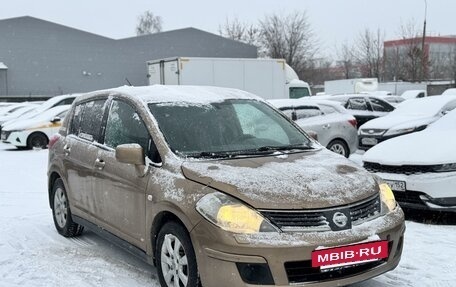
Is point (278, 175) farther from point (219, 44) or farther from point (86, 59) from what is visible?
point (219, 44)

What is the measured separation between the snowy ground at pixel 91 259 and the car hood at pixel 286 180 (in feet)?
3.14

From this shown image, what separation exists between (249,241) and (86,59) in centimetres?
4647

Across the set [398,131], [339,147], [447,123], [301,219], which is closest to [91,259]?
[301,219]

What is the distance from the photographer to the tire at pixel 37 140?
1653 centimetres

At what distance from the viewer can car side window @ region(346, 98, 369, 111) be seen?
16766mm

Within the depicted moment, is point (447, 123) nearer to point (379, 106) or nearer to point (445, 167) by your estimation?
point (445, 167)

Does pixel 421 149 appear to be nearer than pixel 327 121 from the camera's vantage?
Yes

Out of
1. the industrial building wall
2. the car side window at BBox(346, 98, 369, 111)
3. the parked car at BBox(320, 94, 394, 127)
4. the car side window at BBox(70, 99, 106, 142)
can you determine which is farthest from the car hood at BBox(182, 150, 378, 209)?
the industrial building wall

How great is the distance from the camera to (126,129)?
4859 millimetres

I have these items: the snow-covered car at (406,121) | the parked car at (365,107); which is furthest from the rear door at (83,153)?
the parked car at (365,107)

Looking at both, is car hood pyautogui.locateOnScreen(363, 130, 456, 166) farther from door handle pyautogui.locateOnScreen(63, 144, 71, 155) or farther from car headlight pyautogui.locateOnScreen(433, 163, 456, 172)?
door handle pyautogui.locateOnScreen(63, 144, 71, 155)

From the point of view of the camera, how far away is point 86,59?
47469 millimetres

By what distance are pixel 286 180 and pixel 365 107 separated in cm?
1361

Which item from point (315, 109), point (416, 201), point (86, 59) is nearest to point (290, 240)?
point (416, 201)
